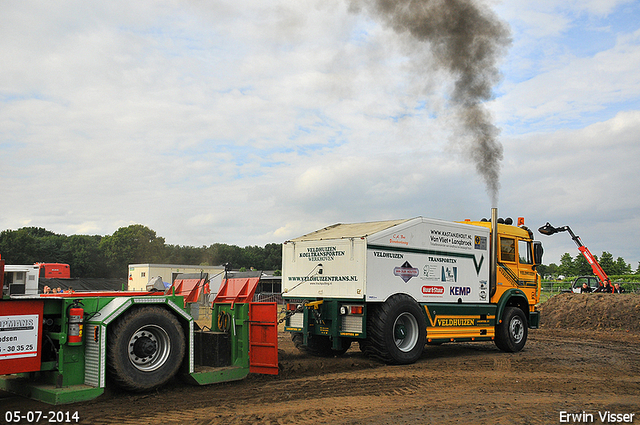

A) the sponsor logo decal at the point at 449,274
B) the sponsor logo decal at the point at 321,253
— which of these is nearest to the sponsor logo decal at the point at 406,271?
the sponsor logo decal at the point at 449,274

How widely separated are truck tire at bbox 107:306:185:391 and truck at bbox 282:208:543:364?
3755 millimetres

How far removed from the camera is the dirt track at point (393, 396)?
6.35 metres

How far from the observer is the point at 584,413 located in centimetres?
660

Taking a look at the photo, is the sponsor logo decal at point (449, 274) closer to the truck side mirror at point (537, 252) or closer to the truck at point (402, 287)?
the truck at point (402, 287)

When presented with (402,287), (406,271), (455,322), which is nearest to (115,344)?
(402,287)

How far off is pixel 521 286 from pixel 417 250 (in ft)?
14.0

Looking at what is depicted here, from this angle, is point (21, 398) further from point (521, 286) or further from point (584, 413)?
point (521, 286)

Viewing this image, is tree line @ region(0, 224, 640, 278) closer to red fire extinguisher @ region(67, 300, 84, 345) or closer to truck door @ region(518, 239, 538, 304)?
truck door @ region(518, 239, 538, 304)

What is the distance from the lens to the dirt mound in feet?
68.3

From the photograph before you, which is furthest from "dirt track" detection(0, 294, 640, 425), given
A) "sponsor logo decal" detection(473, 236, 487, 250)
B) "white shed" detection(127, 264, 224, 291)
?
"white shed" detection(127, 264, 224, 291)

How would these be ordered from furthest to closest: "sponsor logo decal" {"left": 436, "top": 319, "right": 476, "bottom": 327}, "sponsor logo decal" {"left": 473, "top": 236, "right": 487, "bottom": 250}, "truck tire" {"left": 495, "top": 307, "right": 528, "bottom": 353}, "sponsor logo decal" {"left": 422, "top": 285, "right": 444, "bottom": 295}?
"truck tire" {"left": 495, "top": 307, "right": 528, "bottom": 353} < "sponsor logo decal" {"left": 473, "top": 236, "right": 487, "bottom": 250} < "sponsor logo decal" {"left": 436, "top": 319, "right": 476, "bottom": 327} < "sponsor logo decal" {"left": 422, "top": 285, "right": 444, "bottom": 295}

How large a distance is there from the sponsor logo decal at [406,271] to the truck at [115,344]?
3505 mm

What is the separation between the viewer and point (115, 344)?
271 inches

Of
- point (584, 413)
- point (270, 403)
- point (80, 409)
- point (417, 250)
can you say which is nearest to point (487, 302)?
→ point (417, 250)
